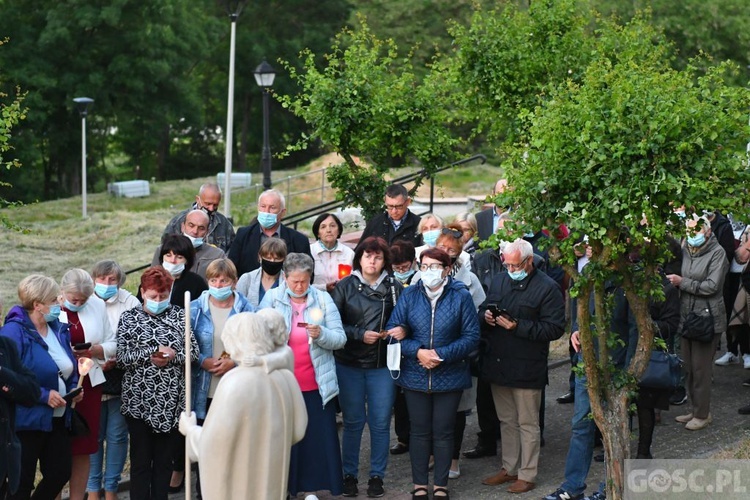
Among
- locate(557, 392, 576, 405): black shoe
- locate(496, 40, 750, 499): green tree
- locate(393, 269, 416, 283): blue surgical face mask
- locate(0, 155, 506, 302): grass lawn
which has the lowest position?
locate(0, 155, 506, 302): grass lawn

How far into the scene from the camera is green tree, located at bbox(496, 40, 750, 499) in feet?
24.7

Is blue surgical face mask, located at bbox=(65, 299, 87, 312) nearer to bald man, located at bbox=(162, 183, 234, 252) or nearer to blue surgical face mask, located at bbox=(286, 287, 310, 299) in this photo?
blue surgical face mask, located at bbox=(286, 287, 310, 299)

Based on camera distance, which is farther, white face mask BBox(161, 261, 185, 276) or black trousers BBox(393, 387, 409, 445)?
black trousers BBox(393, 387, 409, 445)

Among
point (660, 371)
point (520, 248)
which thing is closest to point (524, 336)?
point (520, 248)

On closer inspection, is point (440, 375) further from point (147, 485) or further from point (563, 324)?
point (147, 485)

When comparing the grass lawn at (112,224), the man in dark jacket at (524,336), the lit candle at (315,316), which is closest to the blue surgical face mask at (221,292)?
the lit candle at (315,316)

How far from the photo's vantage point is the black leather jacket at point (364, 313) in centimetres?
917

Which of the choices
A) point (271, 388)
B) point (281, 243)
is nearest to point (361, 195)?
point (281, 243)

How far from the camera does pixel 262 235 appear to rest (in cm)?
1080

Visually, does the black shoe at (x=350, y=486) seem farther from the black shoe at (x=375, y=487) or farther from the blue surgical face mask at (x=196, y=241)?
the blue surgical face mask at (x=196, y=241)

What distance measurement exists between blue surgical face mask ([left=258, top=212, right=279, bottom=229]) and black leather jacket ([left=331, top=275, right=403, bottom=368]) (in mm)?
1672

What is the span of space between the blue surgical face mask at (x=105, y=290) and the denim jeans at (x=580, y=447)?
3.71m

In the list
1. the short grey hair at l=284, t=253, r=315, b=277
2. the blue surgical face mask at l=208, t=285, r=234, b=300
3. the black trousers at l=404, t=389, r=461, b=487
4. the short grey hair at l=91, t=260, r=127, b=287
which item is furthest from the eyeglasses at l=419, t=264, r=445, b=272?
the short grey hair at l=91, t=260, r=127, b=287

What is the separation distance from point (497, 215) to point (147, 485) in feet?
18.2
